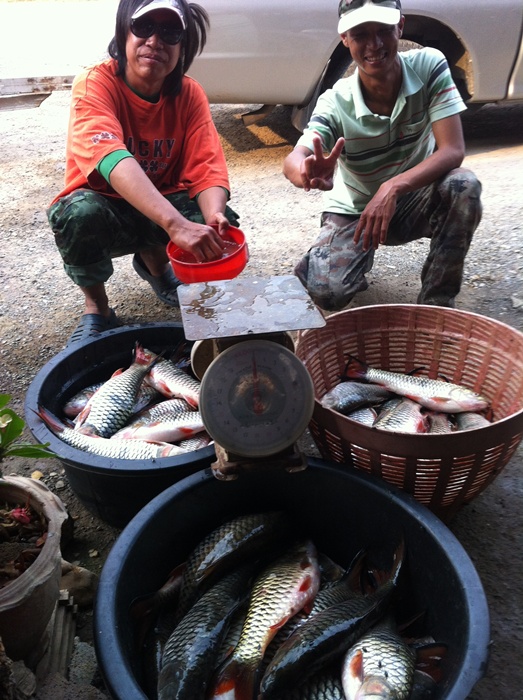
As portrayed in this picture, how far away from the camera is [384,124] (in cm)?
314

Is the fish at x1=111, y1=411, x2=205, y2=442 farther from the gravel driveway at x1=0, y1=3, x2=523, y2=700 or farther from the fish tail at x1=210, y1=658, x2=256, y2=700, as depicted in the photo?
the fish tail at x1=210, y1=658, x2=256, y2=700

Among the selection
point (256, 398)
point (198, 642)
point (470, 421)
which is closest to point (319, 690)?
point (198, 642)

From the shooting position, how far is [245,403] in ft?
5.89

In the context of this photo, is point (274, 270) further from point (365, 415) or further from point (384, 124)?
point (365, 415)

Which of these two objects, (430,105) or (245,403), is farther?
(430,105)

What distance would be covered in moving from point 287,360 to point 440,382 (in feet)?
3.50

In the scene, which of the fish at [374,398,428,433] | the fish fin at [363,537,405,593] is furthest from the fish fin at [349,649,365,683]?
the fish at [374,398,428,433]

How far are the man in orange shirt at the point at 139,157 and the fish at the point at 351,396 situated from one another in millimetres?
782

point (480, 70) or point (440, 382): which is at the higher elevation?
point (480, 70)

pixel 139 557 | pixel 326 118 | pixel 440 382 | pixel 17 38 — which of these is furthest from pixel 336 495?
pixel 17 38

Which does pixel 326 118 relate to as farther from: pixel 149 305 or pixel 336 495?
pixel 336 495

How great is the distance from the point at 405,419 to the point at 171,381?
1.04 metres

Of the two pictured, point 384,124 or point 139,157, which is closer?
point 384,124

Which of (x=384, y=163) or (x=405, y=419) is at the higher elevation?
(x=384, y=163)
